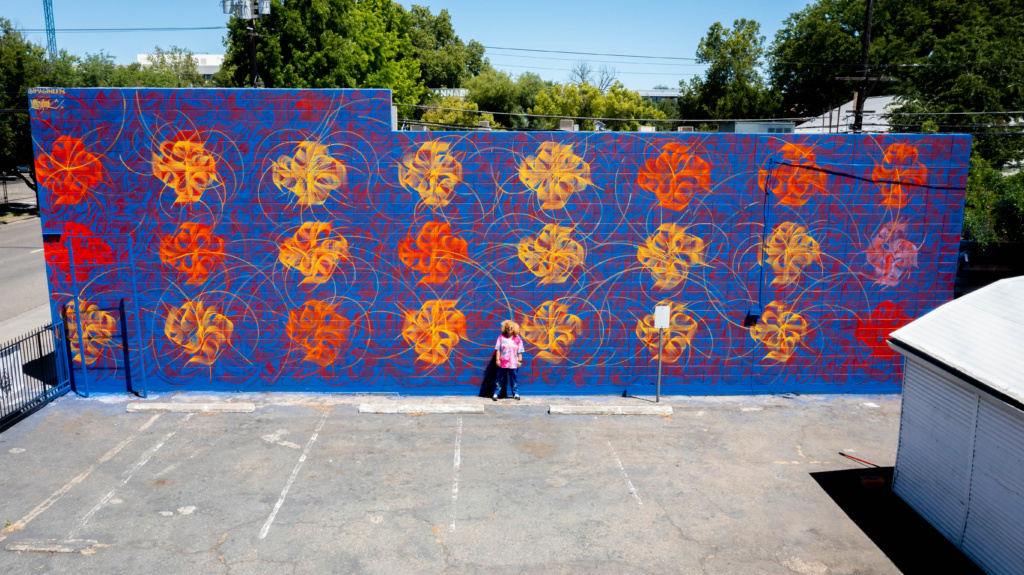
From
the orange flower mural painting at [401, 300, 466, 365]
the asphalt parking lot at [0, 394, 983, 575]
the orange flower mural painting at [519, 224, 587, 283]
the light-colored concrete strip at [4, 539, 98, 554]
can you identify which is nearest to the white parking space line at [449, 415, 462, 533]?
the asphalt parking lot at [0, 394, 983, 575]

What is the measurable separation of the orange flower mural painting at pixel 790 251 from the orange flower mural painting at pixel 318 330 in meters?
9.65

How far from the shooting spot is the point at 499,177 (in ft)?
48.9

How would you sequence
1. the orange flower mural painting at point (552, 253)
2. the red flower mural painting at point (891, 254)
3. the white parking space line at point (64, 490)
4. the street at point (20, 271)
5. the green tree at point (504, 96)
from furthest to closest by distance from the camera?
the green tree at point (504, 96)
the street at point (20, 271)
the red flower mural painting at point (891, 254)
the orange flower mural painting at point (552, 253)
the white parking space line at point (64, 490)

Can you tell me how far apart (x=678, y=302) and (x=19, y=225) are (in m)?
41.5

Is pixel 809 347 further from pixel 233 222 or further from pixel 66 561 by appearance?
pixel 66 561

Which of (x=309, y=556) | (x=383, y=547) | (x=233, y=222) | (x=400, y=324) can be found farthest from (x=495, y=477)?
(x=233, y=222)

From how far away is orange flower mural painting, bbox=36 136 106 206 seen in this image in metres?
14.7

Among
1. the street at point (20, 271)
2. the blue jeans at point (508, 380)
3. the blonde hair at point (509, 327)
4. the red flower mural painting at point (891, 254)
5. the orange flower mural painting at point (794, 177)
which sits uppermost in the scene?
the orange flower mural painting at point (794, 177)

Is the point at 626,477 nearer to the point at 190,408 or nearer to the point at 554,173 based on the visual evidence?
the point at 554,173

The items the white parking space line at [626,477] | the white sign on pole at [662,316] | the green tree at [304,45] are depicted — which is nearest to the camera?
the white parking space line at [626,477]

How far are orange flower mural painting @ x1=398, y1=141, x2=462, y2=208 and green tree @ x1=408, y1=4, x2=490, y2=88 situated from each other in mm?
65640

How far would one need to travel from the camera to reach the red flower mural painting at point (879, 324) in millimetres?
15789

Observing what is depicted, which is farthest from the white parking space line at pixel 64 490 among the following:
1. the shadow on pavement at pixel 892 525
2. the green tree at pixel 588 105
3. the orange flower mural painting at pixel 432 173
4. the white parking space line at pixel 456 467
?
the green tree at pixel 588 105

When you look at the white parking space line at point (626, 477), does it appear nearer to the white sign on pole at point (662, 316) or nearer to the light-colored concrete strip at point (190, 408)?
the white sign on pole at point (662, 316)
